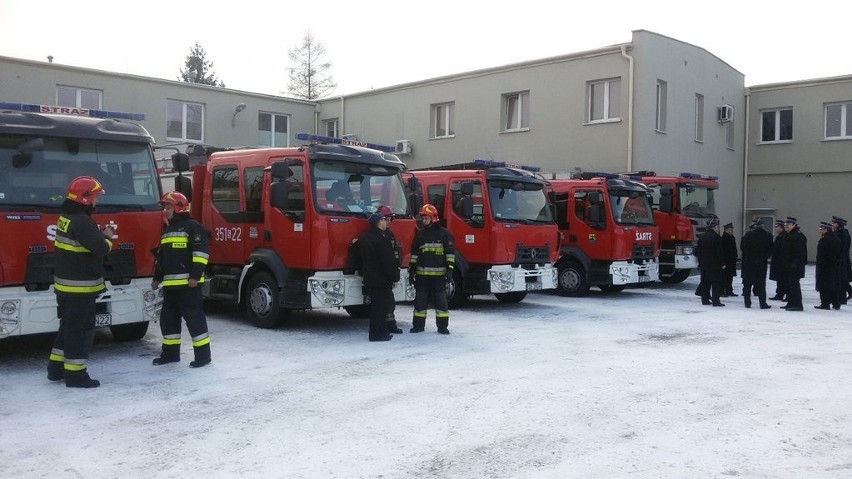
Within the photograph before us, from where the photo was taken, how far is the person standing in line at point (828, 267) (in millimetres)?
13562

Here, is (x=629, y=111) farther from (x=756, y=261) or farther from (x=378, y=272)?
(x=378, y=272)

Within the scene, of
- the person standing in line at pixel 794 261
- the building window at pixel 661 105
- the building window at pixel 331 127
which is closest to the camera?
the person standing in line at pixel 794 261

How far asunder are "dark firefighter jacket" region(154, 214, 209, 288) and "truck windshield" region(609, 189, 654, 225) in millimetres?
9369

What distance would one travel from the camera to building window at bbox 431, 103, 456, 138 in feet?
83.1

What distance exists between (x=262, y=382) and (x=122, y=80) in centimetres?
1862

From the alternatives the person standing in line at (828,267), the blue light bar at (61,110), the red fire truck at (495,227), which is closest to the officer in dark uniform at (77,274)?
the blue light bar at (61,110)

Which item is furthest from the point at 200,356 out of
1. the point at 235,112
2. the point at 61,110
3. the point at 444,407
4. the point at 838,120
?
the point at 838,120

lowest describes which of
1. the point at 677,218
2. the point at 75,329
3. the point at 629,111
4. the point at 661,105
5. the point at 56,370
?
the point at 56,370

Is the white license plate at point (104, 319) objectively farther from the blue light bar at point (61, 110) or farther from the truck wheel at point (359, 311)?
the truck wheel at point (359, 311)

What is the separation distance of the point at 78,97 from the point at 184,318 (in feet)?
56.0

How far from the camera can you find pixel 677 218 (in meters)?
17.2

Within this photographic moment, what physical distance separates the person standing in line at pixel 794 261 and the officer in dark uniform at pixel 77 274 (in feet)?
37.1

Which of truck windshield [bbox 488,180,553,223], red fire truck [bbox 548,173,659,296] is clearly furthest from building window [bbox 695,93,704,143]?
truck windshield [bbox 488,180,553,223]

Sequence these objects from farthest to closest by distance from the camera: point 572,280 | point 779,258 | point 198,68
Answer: point 198,68
point 572,280
point 779,258
